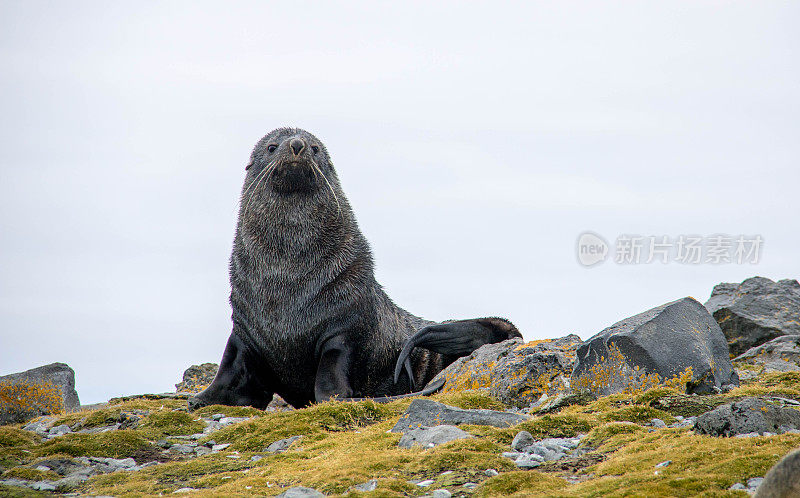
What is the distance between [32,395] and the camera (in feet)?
49.3

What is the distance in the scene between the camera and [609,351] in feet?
33.9

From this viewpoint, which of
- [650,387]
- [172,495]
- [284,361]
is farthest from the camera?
[284,361]

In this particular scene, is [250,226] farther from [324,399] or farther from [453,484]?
[453,484]

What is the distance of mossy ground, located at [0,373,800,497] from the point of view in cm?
627

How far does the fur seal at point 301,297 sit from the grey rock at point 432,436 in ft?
12.8

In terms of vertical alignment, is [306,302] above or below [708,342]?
above

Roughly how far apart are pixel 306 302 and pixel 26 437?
164 inches

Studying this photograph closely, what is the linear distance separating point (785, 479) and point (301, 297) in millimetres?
8553

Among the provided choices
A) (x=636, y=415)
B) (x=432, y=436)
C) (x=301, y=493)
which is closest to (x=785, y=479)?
(x=301, y=493)

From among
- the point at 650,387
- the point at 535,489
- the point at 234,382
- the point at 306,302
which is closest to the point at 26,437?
the point at 234,382

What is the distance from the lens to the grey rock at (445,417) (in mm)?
8797

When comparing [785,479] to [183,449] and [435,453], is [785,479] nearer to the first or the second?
[435,453]

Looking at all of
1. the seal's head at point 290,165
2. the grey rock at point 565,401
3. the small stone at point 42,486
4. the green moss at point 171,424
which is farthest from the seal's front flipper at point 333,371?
the small stone at point 42,486

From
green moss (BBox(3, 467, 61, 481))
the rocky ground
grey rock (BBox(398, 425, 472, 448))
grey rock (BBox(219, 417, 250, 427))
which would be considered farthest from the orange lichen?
grey rock (BBox(398, 425, 472, 448))
